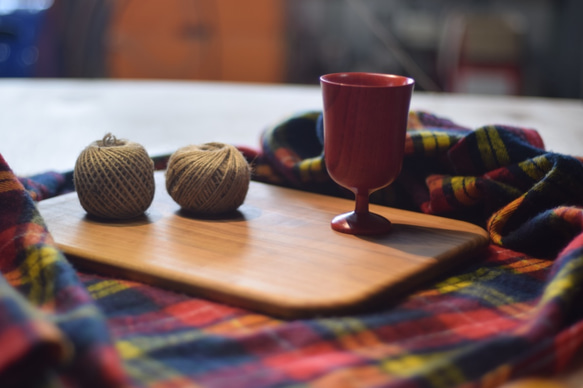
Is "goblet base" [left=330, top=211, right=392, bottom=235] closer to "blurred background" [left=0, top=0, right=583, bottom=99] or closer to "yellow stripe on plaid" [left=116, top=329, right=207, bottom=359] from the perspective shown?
"yellow stripe on plaid" [left=116, top=329, right=207, bottom=359]

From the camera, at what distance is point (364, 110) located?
52 centimetres

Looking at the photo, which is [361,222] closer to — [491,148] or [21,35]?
[491,148]

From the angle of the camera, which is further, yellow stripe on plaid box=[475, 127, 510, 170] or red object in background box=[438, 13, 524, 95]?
red object in background box=[438, 13, 524, 95]

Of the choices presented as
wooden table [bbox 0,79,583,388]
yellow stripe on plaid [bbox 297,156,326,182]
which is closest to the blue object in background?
wooden table [bbox 0,79,583,388]

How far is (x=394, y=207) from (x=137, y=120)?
1.92 ft

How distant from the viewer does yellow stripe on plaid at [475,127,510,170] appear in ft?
2.00

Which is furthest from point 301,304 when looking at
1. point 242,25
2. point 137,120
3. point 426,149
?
point 242,25

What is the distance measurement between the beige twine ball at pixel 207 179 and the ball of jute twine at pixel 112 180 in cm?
3

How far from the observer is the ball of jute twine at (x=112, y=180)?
57 centimetres

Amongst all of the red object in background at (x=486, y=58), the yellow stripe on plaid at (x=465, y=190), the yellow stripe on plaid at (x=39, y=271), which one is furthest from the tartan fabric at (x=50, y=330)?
the red object in background at (x=486, y=58)

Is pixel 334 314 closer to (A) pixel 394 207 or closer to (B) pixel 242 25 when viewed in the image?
(A) pixel 394 207

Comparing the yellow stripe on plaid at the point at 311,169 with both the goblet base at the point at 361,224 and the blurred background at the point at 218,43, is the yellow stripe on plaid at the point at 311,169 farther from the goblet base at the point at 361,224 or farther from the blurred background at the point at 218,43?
the blurred background at the point at 218,43

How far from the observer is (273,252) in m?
0.51

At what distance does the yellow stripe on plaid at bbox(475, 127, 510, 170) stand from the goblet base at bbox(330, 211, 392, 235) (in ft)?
0.38
